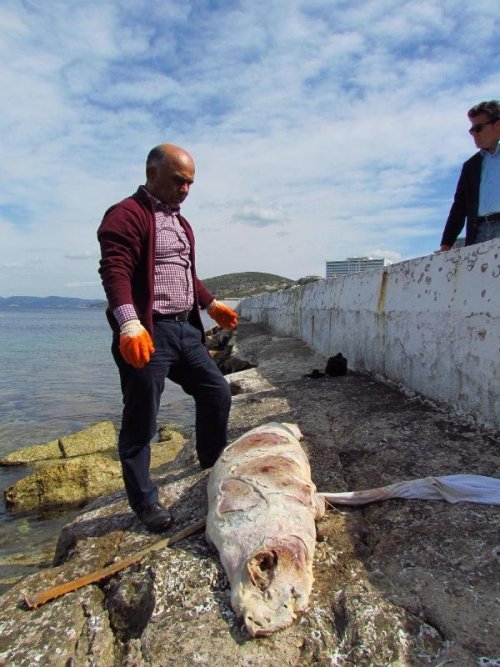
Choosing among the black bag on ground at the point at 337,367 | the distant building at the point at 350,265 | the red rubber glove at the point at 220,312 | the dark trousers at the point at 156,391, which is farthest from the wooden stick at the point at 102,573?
the distant building at the point at 350,265

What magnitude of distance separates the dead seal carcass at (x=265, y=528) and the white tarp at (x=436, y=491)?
269 mm

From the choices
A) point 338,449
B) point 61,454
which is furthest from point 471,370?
point 61,454

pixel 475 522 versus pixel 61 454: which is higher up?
pixel 475 522

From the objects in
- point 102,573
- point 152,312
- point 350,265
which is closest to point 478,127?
point 152,312

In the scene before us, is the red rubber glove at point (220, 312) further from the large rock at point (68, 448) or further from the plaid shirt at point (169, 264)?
the large rock at point (68, 448)

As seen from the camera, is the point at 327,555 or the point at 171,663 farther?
the point at 327,555

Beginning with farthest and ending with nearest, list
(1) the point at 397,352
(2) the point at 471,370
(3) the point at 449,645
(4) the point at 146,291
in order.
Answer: (1) the point at 397,352
(2) the point at 471,370
(4) the point at 146,291
(3) the point at 449,645

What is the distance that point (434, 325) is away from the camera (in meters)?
4.49

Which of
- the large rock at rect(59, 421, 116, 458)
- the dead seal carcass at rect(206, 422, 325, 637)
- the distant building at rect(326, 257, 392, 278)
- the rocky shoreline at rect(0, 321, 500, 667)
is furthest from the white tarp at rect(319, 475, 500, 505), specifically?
the distant building at rect(326, 257, 392, 278)

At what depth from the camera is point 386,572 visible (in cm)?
226

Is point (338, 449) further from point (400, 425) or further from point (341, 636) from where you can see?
point (341, 636)

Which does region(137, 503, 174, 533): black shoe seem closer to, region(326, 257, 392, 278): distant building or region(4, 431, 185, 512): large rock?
region(4, 431, 185, 512): large rock

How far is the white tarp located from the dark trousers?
0.91 metres

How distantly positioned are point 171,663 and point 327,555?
875mm
